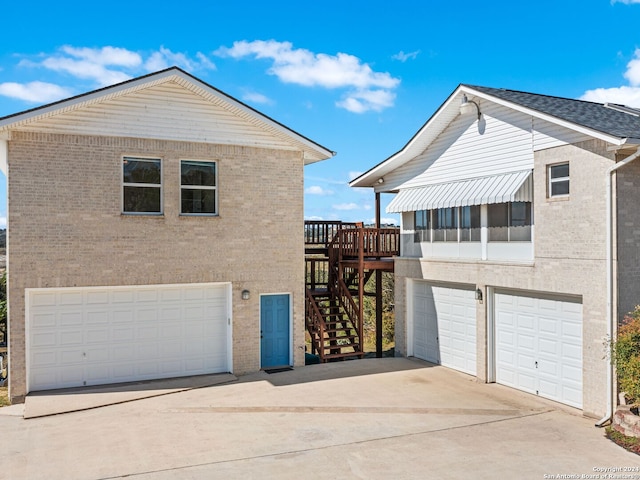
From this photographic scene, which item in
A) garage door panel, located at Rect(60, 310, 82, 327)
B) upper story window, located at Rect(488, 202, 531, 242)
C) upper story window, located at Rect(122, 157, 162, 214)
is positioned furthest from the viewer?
upper story window, located at Rect(122, 157, 162, 214)

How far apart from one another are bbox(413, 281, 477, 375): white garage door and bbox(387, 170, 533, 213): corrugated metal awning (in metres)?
2.44

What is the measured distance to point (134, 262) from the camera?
13.4m

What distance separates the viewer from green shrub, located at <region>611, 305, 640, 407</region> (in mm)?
9445

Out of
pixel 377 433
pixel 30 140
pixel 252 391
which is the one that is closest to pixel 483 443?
pixel 377 433

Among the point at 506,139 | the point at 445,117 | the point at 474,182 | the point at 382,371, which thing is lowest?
the point at 382,371

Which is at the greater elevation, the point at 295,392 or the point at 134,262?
the point at 134,262

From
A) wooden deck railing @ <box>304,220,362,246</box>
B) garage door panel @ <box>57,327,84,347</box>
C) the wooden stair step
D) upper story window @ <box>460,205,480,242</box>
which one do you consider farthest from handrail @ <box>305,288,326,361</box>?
garage door panel @ <box>57,327,84,347</box>

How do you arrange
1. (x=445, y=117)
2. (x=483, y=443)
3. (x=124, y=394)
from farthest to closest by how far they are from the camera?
1. (x=445, y=117)
2. (x=124, y=394)
3. (x=483, y=443)

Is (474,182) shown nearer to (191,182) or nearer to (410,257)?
(410,257)

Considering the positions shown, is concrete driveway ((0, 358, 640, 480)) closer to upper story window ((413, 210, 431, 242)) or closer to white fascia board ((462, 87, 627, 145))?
upper story window ((413, 210, 431, 242))

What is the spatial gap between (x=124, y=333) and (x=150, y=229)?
2711mm

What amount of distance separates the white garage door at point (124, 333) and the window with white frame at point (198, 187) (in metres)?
2.05

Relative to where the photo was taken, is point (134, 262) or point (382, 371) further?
point (382, 371)

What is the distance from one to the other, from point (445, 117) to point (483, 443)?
8.87 m
